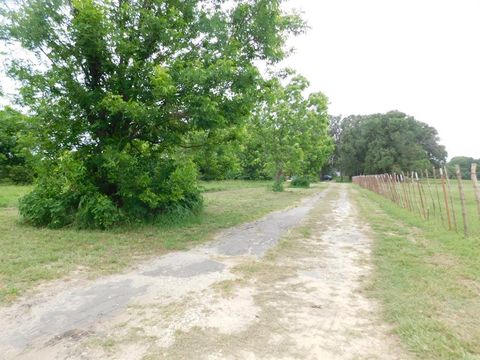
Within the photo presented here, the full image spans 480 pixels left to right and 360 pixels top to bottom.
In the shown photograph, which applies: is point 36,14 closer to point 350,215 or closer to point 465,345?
point 465,345

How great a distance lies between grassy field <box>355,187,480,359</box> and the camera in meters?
2.85

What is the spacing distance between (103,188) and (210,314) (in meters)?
5.92

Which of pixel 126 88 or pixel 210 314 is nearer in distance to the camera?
pixel 210 314

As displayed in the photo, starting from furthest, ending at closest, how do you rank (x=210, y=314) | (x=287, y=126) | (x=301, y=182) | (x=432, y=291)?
1. (x=301, y=182)
2. (x=287, y=126)
3. (x=432, y=291)
4. (x=210, y=314)

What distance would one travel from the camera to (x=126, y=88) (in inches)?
297

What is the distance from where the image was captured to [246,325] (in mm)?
3162

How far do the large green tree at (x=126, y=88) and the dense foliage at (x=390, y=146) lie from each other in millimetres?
50700

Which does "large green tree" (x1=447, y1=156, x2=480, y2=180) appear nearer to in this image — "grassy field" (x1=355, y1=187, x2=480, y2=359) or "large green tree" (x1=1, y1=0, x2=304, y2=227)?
"grassy field" (x1=355, y1=187, x2=480, y2=359)

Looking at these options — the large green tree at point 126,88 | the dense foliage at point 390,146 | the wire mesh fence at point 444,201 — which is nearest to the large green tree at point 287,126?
the wire mesh fence at point 444,201

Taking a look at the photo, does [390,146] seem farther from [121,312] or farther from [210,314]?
[121,312]

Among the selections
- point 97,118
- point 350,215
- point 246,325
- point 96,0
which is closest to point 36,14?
point 96,0

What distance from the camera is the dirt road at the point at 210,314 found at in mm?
2752

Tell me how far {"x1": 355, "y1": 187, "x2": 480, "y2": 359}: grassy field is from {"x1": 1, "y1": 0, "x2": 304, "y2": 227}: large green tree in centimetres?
458

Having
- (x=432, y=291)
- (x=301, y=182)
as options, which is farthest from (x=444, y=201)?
(x=301, y=182)
